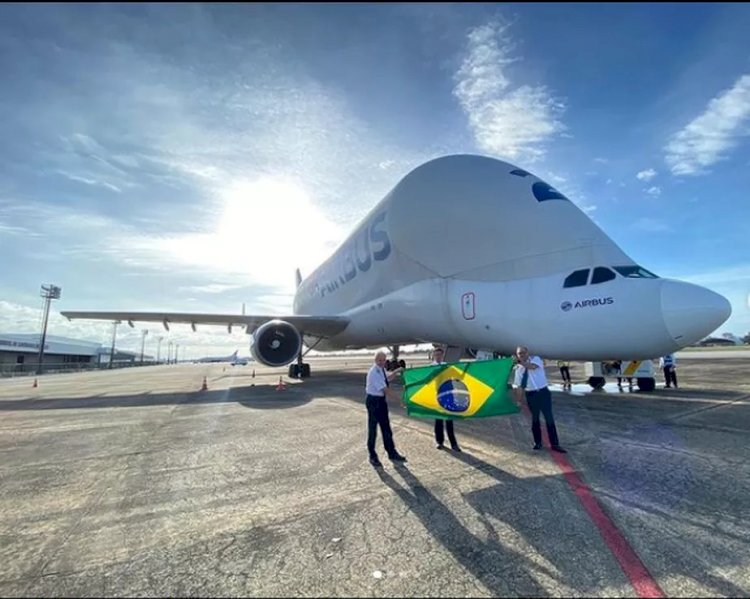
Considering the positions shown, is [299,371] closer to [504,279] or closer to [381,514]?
[504,279]

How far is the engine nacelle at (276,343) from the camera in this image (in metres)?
15.8

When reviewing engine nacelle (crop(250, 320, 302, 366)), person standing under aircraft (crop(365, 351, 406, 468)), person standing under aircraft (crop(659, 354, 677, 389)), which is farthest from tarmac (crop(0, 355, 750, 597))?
engine nacelle (crop(250, 320, 302, 366))

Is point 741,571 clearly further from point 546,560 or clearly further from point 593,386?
point 593,386

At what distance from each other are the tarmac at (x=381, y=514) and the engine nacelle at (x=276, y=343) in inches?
321

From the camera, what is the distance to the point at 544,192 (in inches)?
430

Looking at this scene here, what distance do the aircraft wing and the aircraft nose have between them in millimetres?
12484

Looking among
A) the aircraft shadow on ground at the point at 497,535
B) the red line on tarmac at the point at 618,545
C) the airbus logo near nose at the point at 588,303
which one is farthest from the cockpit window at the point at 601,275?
the aircraft shadow on ground at the point at 497,535

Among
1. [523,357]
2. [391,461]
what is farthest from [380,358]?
[523,357]

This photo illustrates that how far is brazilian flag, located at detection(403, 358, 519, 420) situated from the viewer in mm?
6066

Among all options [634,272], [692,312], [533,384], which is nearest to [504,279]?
[634,272]

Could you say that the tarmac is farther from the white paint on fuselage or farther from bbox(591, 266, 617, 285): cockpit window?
bbox(591, 266, 617, 285): cockpit window

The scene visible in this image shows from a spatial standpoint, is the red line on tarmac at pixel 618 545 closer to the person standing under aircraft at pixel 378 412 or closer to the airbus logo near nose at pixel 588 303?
the person standing under aircraft at pixel 378 412

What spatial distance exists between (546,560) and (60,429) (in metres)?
9.54

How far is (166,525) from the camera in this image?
149 inches
